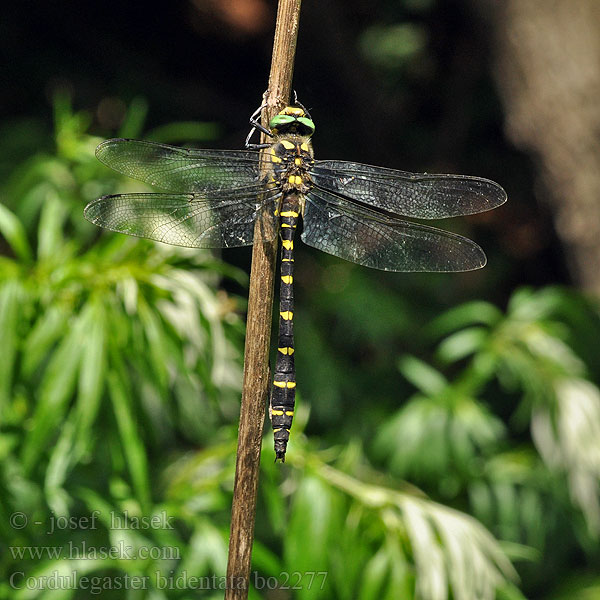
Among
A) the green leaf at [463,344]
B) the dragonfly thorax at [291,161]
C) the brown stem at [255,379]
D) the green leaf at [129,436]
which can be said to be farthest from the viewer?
the green leaf at [463,344]

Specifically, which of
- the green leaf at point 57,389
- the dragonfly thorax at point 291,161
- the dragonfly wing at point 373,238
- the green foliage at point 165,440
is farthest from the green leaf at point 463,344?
the green leaf at point 57,389

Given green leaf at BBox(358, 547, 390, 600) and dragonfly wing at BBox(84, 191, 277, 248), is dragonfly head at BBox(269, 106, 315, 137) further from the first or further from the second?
green leaf at BBox(358, 547, 390, 600)

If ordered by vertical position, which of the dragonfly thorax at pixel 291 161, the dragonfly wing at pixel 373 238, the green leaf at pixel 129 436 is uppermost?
the dragonfly thorax at pixel 291 161

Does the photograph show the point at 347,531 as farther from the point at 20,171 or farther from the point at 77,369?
the point at 20,171

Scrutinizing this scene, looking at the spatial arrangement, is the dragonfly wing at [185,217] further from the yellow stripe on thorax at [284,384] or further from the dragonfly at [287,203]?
the yellow stripe on thorax at [284,384]

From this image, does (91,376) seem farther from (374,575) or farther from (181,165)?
(374,575)

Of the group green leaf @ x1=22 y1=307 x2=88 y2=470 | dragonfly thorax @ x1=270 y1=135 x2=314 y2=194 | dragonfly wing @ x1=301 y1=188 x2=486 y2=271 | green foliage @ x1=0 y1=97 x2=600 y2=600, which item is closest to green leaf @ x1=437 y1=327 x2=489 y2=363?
green foliage @ x1=0 y1=97 x2=600 y2=600

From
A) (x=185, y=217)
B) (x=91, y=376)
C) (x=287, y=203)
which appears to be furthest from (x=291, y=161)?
(x=91, y=376)

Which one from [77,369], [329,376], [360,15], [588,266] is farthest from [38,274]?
[360,15]
